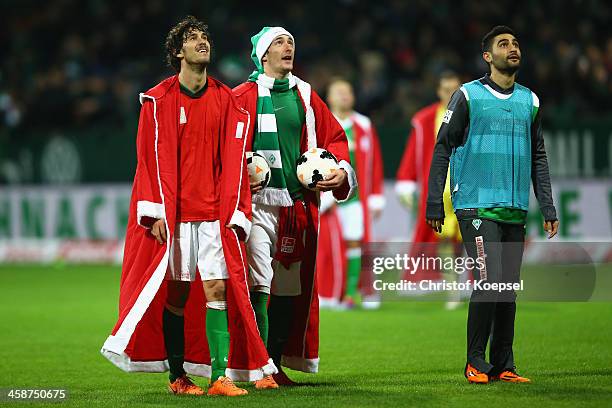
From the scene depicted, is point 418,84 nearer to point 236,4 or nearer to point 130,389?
point 236,4

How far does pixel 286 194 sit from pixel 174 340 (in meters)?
1.33

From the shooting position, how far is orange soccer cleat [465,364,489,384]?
8.65 meters

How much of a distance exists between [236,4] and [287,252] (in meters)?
18.5

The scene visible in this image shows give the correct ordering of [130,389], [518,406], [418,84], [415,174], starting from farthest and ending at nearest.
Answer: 1. [418,84]
2. [415,174]
3. [130,389]
4. [518,406]

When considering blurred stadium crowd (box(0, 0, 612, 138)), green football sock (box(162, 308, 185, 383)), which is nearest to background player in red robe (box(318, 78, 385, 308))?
blurred stadium crowd (box(0, 0, 612, 138))

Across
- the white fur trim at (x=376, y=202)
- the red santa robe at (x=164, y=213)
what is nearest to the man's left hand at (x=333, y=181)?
the red santa robe at (x=164, y=213)

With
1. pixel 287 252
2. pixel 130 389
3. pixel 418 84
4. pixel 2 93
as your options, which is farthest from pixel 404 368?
pixel 2 93

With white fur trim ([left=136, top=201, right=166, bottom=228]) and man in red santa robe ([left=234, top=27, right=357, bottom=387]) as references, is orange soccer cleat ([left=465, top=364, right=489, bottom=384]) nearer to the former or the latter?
man in red santa robe ([left=234, top=27, right=357, bottom=387])

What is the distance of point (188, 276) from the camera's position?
330 inches

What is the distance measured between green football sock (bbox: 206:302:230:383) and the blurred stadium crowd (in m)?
12.1

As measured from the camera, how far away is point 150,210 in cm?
820

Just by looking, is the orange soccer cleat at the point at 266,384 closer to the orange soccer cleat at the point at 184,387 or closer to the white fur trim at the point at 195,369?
the white fur trim at the point at 195,369

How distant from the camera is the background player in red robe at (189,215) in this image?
325 inches

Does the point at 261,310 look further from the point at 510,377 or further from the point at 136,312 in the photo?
the point at 510,377
